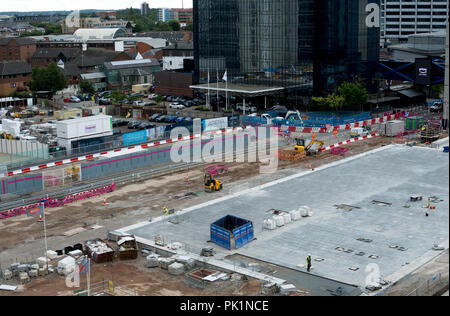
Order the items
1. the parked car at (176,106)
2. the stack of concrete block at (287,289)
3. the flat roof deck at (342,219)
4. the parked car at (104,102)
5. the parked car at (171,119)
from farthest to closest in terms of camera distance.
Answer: the parked car at (104,102), the parked car at (176,106), the parked car at (171,119), the flat roof deck at (342,219), the stack of concrete block at (287,289)

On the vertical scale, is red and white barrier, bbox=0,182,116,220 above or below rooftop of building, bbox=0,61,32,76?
below

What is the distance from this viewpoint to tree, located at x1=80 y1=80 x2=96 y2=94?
108938 millimetres

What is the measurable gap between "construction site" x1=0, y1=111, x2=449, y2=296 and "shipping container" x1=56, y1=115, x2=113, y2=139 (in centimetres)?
407

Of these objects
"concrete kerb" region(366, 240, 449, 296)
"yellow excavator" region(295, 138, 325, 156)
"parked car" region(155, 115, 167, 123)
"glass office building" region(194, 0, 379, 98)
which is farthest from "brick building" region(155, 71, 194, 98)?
"concrete kerb" region(366, 240, 449, 296)

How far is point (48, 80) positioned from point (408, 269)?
83.9m

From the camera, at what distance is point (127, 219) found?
41.8 meters

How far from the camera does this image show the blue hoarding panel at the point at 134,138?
64938 millimetres

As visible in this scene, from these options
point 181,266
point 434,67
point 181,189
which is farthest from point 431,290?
point 434,67

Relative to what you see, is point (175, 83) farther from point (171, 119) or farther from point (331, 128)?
point (331, 128)

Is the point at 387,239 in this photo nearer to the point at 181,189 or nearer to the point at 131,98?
the point at 181,189

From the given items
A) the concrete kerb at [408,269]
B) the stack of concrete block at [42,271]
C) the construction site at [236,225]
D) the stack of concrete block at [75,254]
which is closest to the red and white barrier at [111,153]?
the construction site at [236,225]

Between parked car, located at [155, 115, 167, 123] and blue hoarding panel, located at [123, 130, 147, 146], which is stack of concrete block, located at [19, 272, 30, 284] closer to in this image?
blue hoarding panel, located at [123, 130, 147, 146]

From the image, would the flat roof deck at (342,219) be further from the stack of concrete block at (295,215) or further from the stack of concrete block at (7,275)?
the stack of concrete block at (7,275)

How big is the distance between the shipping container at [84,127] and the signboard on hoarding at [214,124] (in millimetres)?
10881
